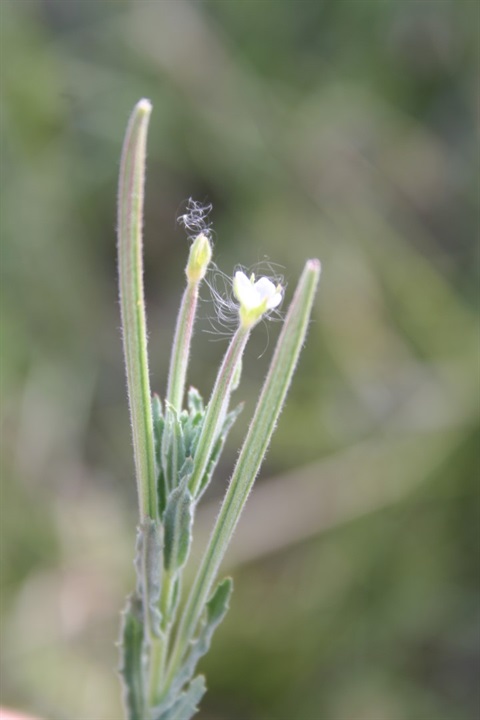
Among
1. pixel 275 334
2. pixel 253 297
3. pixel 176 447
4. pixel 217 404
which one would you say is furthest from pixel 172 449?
pixel 275 334

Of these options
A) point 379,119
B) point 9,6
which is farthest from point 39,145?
point 379,119

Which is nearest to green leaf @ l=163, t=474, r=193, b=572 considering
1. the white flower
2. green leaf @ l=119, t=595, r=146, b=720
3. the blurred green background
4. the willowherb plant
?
the willowherb plant

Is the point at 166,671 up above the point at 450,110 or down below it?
below

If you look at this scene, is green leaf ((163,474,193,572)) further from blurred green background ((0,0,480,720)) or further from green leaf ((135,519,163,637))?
blurred green background ((0,0,480,720))

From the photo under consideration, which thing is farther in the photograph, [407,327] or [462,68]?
[462,68]

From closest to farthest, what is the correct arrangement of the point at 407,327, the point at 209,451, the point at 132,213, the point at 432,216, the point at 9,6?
the point at 132,213, the point at 209,451, the point at 407,327, the point at 9,6, the point at 432,216

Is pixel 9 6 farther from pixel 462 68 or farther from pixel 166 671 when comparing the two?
pixel 166 671
